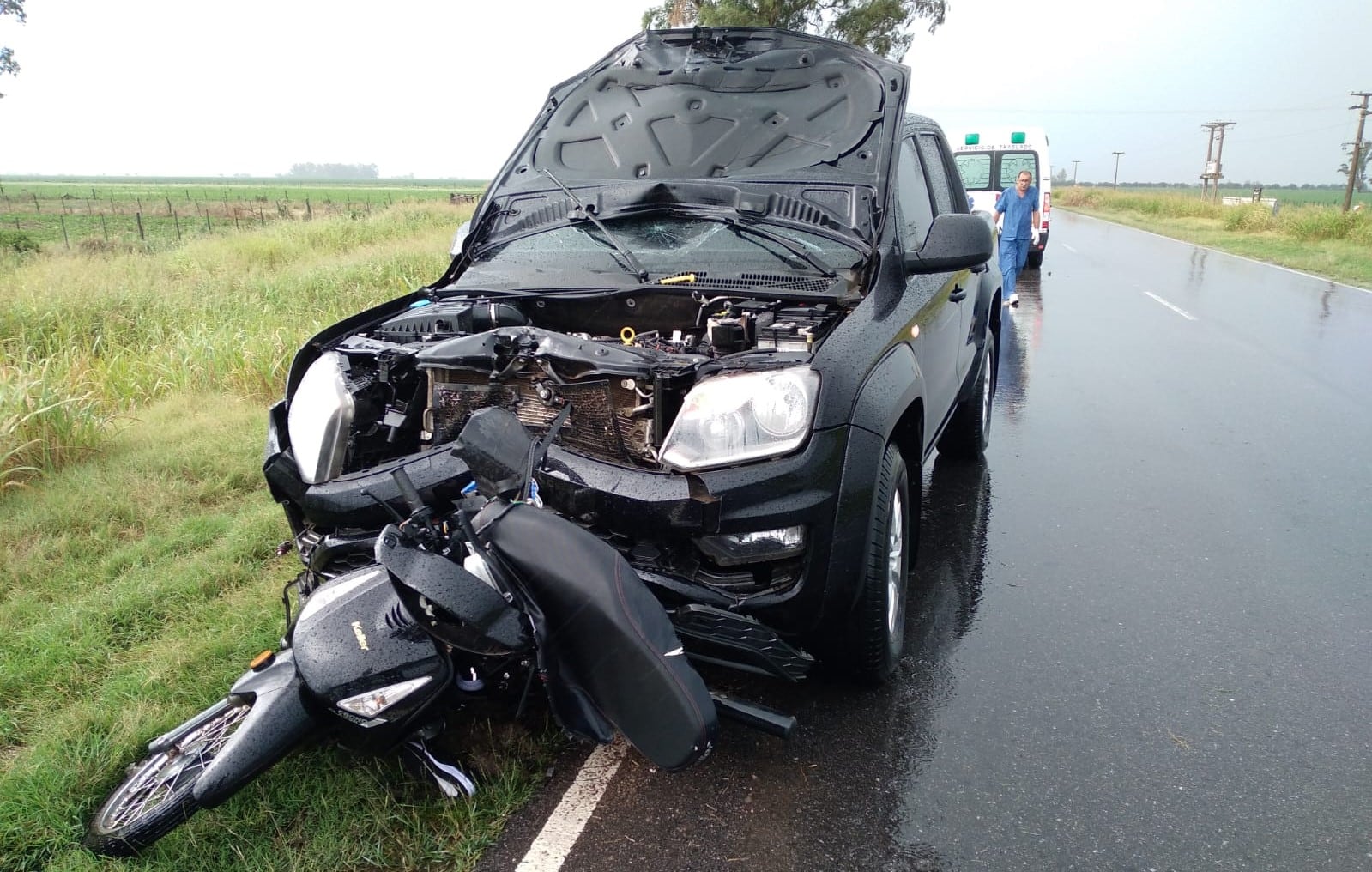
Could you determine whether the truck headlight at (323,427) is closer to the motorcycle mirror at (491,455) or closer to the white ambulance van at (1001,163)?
the motorcycle mirror at (491,455)

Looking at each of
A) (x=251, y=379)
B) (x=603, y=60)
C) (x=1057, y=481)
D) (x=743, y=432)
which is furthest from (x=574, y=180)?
(x=251, y=379)

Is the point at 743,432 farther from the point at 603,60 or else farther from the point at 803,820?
the point at 603,60

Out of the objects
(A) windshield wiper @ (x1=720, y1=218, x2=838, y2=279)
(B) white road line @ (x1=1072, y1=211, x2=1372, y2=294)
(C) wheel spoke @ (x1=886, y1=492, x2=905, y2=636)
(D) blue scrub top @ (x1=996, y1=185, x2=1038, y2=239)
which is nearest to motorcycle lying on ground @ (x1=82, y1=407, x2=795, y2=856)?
(C) wheel spoke @ (x1=886, y1=492, x2=905, y2=636)

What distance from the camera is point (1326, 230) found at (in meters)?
22.5

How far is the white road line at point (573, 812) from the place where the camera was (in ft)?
7.95

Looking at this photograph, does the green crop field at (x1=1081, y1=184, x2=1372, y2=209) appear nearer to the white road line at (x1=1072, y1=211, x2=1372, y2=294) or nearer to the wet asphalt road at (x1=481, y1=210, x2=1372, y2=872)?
the white road line at (x1=1072, y1=211, x2=1372, y2=294)

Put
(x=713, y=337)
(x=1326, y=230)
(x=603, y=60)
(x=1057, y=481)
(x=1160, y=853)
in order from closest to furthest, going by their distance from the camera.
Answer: (x=1160, y=853), (x=713, y=337), (x=603, y=60), (x=1057, y=481), (x=1326, y=230)

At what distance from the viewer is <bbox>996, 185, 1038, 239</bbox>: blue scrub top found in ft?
36.8

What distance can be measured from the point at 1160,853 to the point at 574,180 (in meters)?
3.40

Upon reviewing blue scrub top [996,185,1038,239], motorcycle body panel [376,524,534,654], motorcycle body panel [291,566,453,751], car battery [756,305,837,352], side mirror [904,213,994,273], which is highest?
blue scrub top [996,185,1038,239]

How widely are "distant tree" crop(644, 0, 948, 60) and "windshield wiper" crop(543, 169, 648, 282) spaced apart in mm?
14818

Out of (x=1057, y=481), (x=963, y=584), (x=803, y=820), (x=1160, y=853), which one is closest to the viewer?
(x=1160, y=853)

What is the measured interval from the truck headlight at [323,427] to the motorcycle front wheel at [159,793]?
751mm

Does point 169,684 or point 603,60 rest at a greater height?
point 603,60
